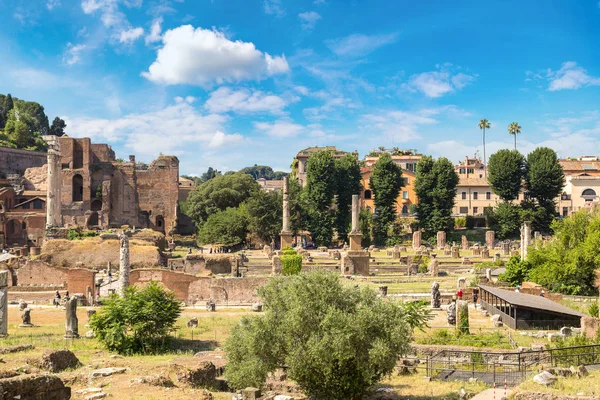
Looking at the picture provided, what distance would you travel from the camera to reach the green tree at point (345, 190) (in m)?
60.5

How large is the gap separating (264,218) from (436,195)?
18267mm

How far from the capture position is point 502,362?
16641 mm

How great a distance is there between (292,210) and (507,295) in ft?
127

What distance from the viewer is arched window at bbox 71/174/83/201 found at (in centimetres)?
7275

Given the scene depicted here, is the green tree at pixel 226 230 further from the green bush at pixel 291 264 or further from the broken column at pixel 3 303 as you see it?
the broken column at pixel 3 303

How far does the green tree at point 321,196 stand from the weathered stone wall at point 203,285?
2964 cm

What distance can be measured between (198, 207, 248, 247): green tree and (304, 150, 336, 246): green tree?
7.42 m

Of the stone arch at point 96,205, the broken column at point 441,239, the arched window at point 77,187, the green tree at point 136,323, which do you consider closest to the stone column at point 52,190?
the stone arch at point 96,205

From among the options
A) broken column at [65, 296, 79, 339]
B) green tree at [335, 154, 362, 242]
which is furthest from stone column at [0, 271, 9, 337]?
green tree at [335, 154, 362, 242]

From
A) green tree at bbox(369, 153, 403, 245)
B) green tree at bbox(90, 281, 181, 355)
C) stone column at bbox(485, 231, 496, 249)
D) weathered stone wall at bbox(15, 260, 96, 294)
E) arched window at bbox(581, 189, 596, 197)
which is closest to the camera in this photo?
green tree at bbox(90, 281, 181, 355)

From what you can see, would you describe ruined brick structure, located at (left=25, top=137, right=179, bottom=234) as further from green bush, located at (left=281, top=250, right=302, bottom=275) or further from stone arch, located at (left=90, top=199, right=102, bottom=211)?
green bush, located at (left=281, top=250, right=302, bottom=275)

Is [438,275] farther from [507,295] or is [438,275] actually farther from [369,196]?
[369,196]

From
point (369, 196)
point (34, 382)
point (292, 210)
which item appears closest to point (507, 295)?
point (34, 382)

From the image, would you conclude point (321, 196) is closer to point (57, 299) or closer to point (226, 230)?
point (226, 230)
